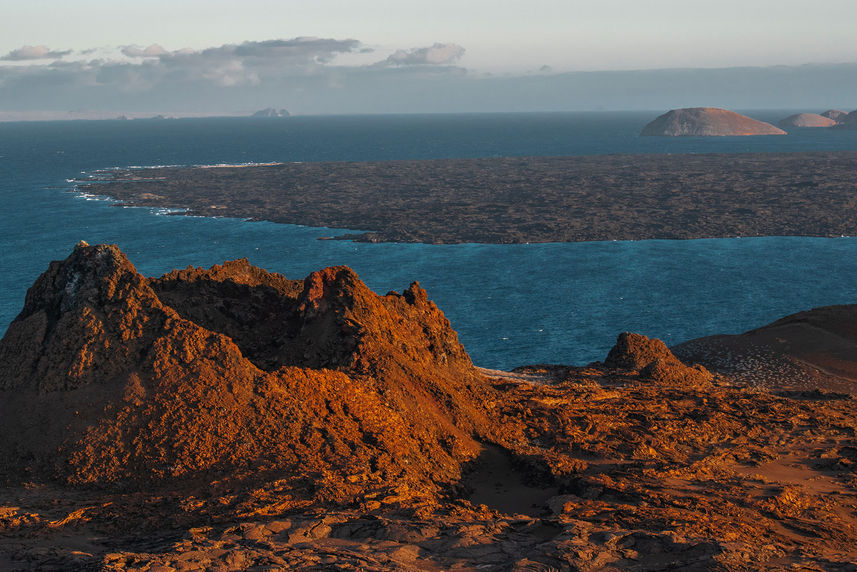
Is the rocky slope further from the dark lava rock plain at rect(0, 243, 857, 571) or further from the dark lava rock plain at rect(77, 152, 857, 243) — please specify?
the dark lava rock plain at rect(77, 152, 857, 243)

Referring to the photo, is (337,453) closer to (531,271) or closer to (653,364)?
(653,364)

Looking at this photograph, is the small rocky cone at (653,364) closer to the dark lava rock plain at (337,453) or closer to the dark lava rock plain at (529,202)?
the dark lava rock plain at (337,453)

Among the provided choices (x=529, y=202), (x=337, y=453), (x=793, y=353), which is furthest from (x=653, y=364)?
(x=529, y=202)

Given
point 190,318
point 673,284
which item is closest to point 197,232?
point 673,284

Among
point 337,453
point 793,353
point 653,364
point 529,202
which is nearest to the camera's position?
point 337,453

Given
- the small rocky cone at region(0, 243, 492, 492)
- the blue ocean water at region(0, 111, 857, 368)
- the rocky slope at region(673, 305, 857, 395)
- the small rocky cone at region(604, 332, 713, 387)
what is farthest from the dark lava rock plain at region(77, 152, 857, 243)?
the small rocky cone at region(0, 243, 492, 492)

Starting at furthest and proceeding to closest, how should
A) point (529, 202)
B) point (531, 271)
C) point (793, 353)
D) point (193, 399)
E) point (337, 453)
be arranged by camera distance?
point (529, 202), point (531, 271), point (793, 353), point (337, 453), point (193, 399)

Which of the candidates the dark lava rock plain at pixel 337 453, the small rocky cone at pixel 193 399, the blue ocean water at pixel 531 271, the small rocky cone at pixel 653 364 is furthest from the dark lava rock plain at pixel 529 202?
the small rocky cone at pixel 193 399
